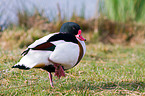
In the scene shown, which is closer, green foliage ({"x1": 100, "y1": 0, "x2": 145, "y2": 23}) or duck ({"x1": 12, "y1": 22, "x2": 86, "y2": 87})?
duck ({"x1": 12, "y1": 22, "x2": 86, "y2": 87})

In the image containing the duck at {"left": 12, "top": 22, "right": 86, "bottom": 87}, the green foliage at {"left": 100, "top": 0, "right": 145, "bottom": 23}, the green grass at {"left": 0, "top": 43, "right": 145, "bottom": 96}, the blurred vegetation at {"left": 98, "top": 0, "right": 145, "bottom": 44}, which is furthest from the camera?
the green foliage at {"left": 100, "top": 0, "right": 145, "bottom": 23}

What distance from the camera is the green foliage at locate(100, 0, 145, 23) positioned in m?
9.24

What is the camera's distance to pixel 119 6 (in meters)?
9.43

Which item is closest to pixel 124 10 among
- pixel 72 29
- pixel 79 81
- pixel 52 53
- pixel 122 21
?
pixel 122 21

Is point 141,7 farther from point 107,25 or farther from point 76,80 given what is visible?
point 76,80

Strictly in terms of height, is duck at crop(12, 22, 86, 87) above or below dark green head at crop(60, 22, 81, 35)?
below

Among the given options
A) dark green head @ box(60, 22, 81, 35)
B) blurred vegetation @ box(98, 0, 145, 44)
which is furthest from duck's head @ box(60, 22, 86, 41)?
blurred vegetation @ box(98, 0, 145, 44)

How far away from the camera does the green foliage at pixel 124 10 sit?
924cm

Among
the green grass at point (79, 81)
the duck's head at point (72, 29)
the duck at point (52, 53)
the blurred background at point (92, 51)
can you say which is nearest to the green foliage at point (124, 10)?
the blurred background at point (92, 51)

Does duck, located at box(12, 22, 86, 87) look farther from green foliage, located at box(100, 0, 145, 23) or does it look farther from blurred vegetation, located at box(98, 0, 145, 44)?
green foliage, located at box(100, 0, 145, 23)

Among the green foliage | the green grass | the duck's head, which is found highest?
the green foliage

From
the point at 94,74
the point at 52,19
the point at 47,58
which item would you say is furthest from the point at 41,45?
the point at 52,19

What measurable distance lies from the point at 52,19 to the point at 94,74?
198 inches

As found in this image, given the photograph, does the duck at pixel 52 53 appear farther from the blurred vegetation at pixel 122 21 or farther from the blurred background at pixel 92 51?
the blurred vegetation at pixel 122 21
